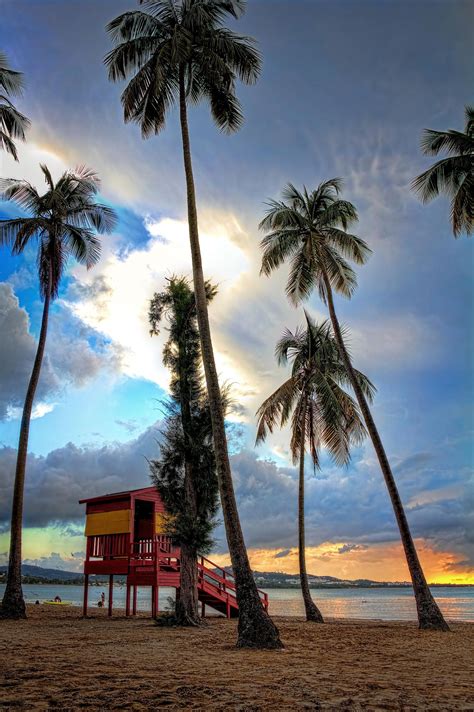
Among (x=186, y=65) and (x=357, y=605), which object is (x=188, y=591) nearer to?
(x=186, y=65)

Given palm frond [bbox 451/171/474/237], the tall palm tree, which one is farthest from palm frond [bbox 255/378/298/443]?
palm frond [bbox 451/171/474/237]

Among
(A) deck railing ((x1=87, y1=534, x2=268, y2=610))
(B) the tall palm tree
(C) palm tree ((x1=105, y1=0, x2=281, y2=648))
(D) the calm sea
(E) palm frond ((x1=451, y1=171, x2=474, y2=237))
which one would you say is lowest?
(D) the calm sea

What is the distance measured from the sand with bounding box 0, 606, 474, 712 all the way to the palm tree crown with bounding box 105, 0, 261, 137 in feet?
45.4

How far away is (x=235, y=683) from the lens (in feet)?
23.7

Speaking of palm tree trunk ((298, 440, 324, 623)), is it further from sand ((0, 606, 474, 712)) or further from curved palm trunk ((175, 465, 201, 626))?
sand ((0, 606, 474, 712))

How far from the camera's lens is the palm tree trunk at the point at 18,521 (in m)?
18.8

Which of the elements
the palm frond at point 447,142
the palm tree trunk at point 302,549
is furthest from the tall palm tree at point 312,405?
the palm frond at point 447,142

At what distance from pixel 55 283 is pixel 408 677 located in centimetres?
1896

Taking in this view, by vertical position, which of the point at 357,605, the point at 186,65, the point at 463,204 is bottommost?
the point at 357,605

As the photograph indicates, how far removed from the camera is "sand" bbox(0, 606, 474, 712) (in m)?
6.11

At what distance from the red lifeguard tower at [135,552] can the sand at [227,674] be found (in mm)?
7664

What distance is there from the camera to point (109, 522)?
895 inches

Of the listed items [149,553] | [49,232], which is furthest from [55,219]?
[149,553]

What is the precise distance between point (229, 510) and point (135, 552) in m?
11.7
